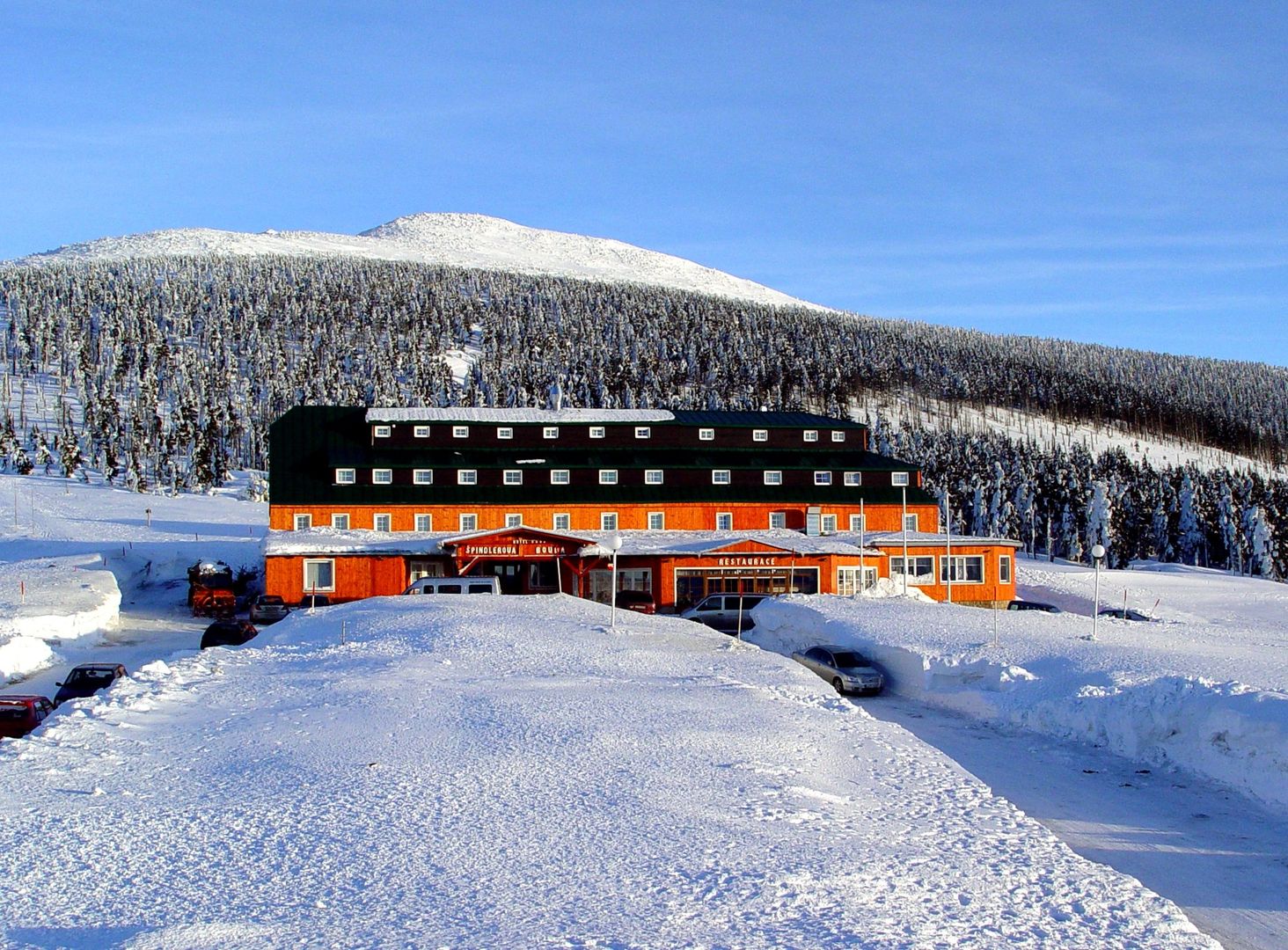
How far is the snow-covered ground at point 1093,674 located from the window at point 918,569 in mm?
15428

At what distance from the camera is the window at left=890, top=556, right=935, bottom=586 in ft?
166

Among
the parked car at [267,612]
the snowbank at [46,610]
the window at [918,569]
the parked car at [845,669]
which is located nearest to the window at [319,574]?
the parked car at [267,612]

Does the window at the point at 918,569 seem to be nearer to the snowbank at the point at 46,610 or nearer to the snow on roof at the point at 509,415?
the snow on roof at the point at 509,415

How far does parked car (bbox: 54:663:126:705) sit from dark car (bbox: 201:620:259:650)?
772 cm

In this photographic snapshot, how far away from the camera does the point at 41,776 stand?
13.1 meters

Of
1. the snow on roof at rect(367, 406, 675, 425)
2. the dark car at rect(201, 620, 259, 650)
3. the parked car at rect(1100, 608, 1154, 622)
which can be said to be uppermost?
the snow on roof at rect(367, 406, 675, 425)

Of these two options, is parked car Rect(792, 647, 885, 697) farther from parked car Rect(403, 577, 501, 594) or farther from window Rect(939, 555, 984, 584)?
window Rect(939, 555, 984, 584)

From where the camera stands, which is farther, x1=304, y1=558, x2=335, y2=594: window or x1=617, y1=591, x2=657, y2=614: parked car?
x1=304, y1=558, x2=335, y2=594: window

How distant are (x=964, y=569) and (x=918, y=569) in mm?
2264

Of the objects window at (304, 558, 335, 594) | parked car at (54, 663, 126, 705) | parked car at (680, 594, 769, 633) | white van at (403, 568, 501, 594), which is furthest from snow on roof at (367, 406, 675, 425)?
parked car at (54, 663, 126, 705)

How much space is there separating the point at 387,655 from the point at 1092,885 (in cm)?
1536

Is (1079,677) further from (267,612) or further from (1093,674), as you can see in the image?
(267,612)

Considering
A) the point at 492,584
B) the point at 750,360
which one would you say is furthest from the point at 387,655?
the point at 750,360

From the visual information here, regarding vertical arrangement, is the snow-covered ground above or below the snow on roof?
below
